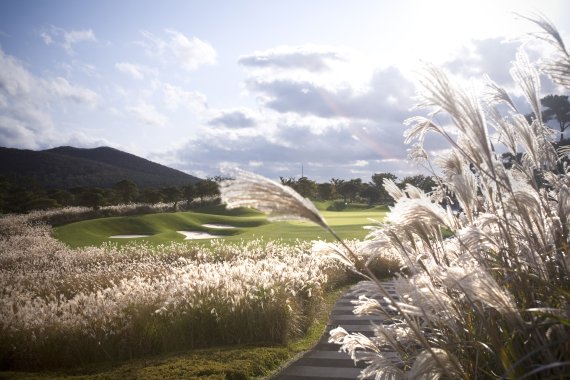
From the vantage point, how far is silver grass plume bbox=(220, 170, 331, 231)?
7.41 ft

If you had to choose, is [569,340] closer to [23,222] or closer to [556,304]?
[556,304]

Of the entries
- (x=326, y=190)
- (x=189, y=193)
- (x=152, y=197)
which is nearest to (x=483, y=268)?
(x=152, y=197)

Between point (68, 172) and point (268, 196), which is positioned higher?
point (68, 172)

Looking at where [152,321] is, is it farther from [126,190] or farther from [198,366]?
[126,190]

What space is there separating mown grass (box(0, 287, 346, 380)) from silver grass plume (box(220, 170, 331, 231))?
3.91 metres

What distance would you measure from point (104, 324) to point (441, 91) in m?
5.94

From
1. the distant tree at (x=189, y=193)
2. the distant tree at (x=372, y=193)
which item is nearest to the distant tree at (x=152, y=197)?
the distant tree at (x=189, y=193)

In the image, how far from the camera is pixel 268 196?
2285 mm

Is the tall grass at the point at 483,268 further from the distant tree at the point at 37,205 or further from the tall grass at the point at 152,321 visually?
the distant tree at the point at 37,205

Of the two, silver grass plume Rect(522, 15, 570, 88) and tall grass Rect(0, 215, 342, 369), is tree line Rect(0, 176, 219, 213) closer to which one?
tall grass Rect(0, 215, 342, 369)

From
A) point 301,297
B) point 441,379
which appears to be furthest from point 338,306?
point 441,379

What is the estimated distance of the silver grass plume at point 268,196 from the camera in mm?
2260

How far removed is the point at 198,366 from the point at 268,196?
4277 mm

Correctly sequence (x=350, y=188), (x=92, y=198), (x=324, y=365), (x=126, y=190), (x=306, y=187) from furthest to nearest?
(x=350, y=188) → (x=306, y=187) → (x=126, y=190) → (x=92, y=198) → (x=324, y=365)
